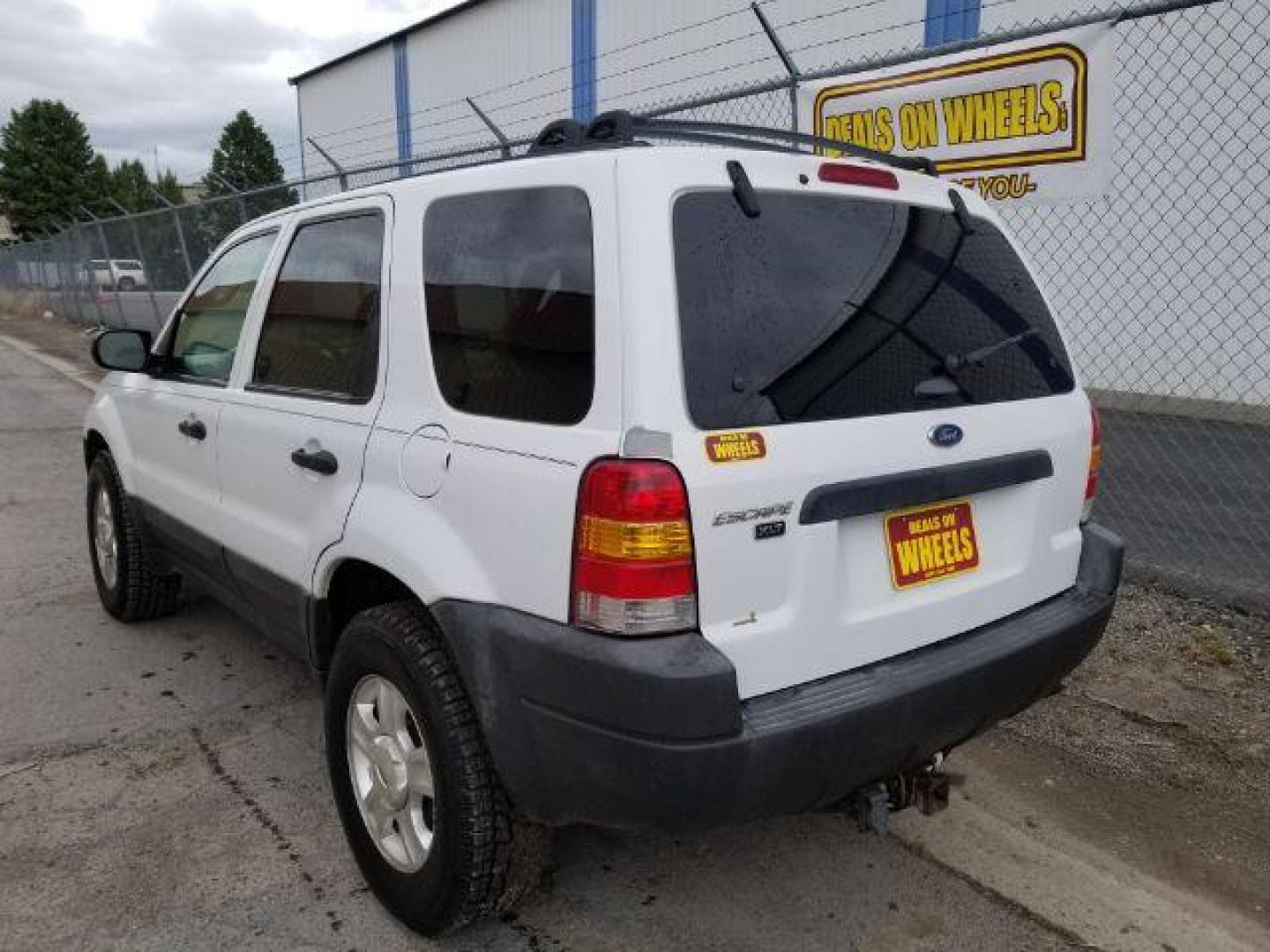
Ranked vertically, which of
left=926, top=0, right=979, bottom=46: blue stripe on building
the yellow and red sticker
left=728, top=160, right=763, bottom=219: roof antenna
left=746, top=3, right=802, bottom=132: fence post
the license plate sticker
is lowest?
the license plate sticker

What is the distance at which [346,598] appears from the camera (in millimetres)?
2840

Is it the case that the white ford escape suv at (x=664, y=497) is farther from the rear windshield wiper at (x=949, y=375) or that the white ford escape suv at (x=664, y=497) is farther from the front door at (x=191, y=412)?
the front door at (x=191, y=412)

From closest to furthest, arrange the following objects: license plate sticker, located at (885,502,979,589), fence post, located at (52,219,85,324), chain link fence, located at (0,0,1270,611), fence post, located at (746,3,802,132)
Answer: license plate sticker, located at (885,502,979,589), fence post, located at (746,3,802,132), chain link fence, located at (0,0,1270,611), fence post, located at (52,219,85,324)

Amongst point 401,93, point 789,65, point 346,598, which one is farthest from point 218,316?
point 401,93

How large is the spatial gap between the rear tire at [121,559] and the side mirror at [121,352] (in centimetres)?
64

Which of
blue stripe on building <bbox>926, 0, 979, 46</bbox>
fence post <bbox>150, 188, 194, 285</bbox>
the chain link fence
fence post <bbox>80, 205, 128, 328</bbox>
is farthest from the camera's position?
fence post <bbox>80, 205, 128, 328</bbox>

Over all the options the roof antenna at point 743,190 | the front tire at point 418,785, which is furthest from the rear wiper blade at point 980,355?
the front tire at point 418,785

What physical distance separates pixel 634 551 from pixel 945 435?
2.78 feet

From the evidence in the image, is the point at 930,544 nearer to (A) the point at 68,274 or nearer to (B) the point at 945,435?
(B) the point at 945,435

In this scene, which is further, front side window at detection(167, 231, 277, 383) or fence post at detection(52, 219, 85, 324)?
fence post at detection(52, 219, 85, 324)

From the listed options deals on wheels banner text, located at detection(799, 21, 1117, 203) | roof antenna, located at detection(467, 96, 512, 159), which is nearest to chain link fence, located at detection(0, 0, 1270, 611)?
roof antenna, located at detection(467, 96, 512, 159)

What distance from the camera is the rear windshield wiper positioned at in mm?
2322

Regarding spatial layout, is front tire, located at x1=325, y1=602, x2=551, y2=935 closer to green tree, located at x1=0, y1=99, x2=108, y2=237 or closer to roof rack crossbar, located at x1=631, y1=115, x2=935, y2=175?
roof rack crossbar, located at x1=631, y1=115, x2=935, y2=175

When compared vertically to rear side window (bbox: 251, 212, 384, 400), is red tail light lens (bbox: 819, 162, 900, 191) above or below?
above
